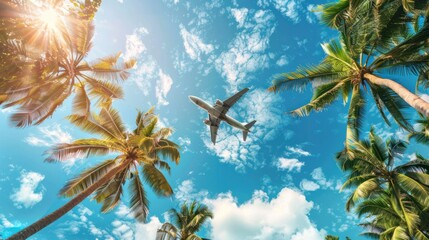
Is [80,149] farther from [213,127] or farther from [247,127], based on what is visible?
[247,127]

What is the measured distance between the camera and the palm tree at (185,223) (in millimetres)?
16028

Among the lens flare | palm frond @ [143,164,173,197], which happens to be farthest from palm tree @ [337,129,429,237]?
the lens flare

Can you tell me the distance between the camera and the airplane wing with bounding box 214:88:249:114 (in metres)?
21.9

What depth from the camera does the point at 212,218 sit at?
18.5 meters

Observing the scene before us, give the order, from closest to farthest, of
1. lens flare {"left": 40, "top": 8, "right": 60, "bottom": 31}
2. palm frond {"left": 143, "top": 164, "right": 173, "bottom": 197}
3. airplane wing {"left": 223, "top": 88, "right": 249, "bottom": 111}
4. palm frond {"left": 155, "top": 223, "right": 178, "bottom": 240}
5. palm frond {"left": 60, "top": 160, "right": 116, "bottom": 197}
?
1. lens flare {"left": 40, "top": 8, "right": 60, "bottom": 31}
2. palm frond {"left": 60, "top": 160, "right": 116, "bottom": 197}
3. palm frond {"left": 143, "top": 164, "right": 173, "bottom": 197}
4. palm frond {"left": 155, "top": 223, "right": 178, "bottom": 240}
5. airplane wing {"left": 223, "top": 88, "right": 249, "bottom": 111}

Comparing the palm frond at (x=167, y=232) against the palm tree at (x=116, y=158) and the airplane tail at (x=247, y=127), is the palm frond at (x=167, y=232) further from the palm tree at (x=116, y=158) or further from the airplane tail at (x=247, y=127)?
the airplane tail at (x=247, y=127)

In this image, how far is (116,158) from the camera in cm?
1238

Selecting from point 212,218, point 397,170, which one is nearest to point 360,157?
point 397,170

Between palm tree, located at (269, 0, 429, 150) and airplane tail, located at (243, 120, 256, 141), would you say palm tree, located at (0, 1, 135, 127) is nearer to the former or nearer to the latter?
palm tree, located at (269, 0, 429, 150)

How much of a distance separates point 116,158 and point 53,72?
16.3ft

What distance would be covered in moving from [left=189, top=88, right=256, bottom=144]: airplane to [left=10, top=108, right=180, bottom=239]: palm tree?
9968mm

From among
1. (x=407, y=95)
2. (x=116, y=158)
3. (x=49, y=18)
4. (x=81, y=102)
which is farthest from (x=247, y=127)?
(x=49, y=18)

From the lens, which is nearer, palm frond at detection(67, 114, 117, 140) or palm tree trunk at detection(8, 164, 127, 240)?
palm tree trunk at detection(8, 164, 127, 240)

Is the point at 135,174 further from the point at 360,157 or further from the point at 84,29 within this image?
the point at 360,157
